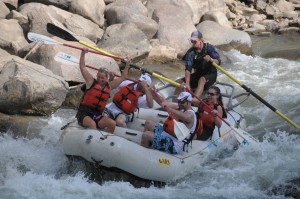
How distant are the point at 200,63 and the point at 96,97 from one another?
7.43 feet

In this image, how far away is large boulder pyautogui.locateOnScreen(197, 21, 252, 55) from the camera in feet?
45.1

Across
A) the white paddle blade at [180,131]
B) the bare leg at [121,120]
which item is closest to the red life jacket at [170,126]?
the white paddle blade at [180,131]

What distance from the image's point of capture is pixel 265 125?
9.30 meters

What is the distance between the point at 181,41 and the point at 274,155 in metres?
5.94

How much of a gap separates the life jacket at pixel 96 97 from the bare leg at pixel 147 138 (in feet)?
2.20

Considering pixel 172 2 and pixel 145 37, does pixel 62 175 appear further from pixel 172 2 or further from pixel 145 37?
pixel 172 2

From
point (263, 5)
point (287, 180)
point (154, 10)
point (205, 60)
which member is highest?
point (205, 60)

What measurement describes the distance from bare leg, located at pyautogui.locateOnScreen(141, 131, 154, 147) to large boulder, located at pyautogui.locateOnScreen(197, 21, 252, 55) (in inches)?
289

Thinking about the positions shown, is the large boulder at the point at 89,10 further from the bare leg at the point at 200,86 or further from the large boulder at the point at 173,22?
the bare leg at the point at 200,86

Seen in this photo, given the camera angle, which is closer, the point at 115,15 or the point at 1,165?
the point at 1,165

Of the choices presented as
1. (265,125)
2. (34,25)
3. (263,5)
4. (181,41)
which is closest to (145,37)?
(181,41)

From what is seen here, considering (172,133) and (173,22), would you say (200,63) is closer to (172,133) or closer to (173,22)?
(172,133)

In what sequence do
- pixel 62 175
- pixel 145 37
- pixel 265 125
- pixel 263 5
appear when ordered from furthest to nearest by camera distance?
pixel 263 5 < pixel 145 37 < pixel 265 125 < pixel 62 175

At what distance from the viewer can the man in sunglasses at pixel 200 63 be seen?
8.31 m
